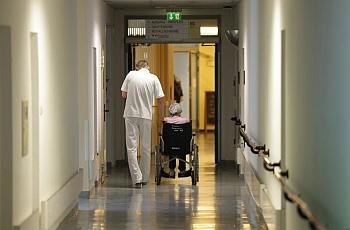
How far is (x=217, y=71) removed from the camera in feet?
52.8

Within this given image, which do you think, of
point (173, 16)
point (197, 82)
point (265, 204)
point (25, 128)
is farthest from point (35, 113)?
point (197, 82)

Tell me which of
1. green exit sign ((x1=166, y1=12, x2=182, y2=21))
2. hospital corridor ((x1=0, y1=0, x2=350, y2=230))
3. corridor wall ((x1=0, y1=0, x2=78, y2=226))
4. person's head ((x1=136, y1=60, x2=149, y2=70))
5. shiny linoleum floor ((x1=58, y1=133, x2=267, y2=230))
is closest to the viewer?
hospital corridor ((x1=0, y1=0, x2=350, y2=230))

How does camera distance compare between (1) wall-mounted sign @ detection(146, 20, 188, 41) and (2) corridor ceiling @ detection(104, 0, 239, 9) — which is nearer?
(2) corridor ceiling @ detection(104, 0, 239, 9)

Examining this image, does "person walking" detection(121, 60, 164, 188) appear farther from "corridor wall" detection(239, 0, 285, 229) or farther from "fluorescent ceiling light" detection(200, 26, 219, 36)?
"fluorescent ceiling light" detection(200, 26, 219, 36)

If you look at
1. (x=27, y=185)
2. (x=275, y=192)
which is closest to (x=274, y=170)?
(x=275, y=192)

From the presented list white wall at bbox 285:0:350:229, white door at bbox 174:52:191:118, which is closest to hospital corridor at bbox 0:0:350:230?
white wall at bbox 285:0:350:229

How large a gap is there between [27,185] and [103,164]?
668 cm

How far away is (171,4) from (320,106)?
1111 centimetres

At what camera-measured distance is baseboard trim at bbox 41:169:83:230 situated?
7.73m

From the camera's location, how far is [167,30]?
16.2 metres

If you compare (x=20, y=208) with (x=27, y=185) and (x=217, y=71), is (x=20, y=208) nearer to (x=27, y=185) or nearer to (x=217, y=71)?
(x=27, y=185)

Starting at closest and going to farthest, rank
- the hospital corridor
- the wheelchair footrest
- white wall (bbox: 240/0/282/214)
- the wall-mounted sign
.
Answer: the hospital corridor
white wall (bbox: 240/0/282/214)
the wheelchair footrest
the wall-mounted sign

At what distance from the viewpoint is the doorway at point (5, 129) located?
616 cm

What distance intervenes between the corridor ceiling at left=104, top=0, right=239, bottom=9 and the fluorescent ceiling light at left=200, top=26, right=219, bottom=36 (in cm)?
44
